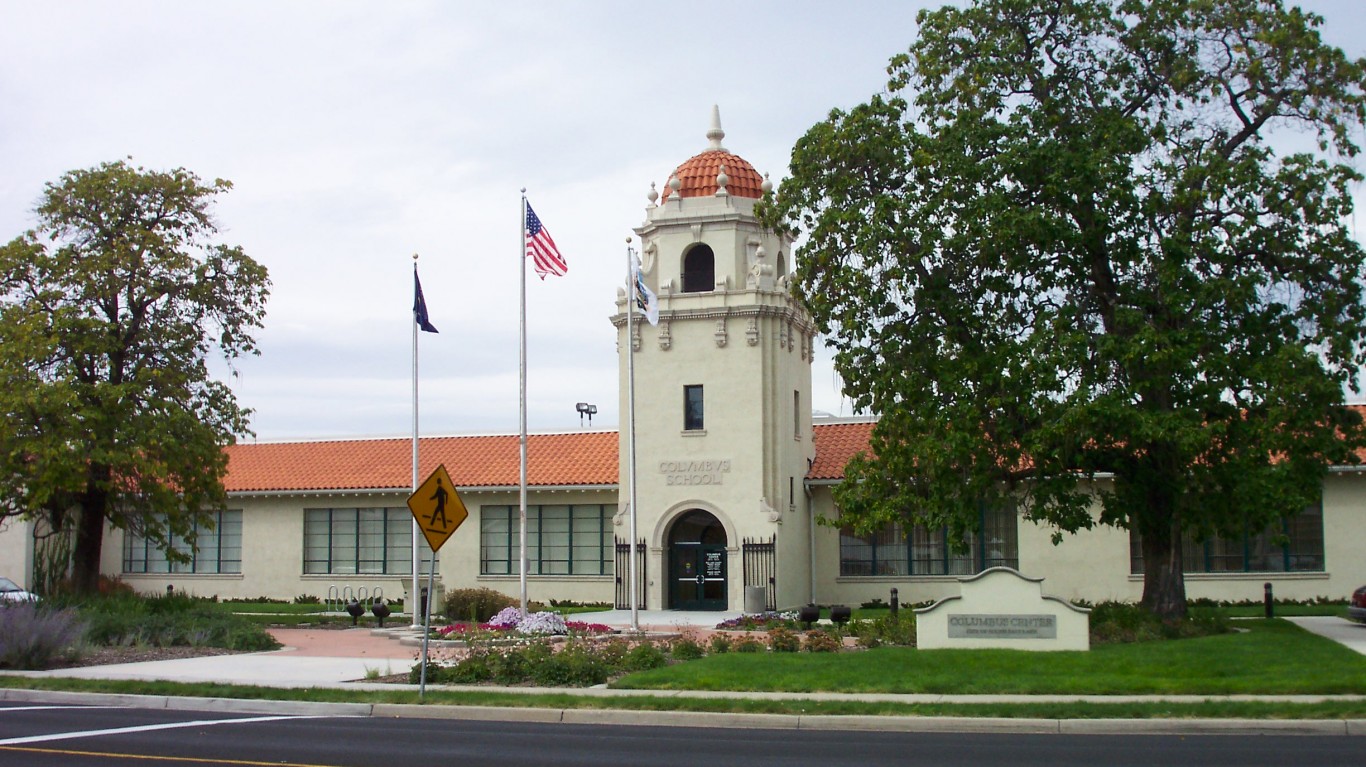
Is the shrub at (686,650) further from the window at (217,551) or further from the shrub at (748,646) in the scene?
the window at (217,551)

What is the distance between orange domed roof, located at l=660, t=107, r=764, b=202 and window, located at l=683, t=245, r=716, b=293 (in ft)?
5.25

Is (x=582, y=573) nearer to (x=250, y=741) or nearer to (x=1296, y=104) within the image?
(x=1296, y=104)

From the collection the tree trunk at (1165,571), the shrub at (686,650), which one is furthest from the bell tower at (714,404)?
the shrub at (686,650)

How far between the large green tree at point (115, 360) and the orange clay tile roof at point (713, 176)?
39.1 ft

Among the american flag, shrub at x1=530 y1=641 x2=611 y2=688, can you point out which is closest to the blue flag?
the american flag

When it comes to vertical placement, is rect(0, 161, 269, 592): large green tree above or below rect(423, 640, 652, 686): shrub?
above


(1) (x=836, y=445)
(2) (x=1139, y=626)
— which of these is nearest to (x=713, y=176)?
(1) (x=836, y=445)

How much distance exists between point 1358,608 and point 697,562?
16.3 meters

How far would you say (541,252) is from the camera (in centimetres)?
2973

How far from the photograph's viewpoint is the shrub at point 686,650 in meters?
22.0

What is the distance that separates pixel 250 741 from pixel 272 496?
3159cm

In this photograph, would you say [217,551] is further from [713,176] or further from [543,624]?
[543,624]

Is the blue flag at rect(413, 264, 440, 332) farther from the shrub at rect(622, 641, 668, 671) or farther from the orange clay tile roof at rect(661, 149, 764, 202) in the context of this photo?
the shrub at rect(622, 641, 668, 671)

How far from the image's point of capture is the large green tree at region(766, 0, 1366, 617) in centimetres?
2345
